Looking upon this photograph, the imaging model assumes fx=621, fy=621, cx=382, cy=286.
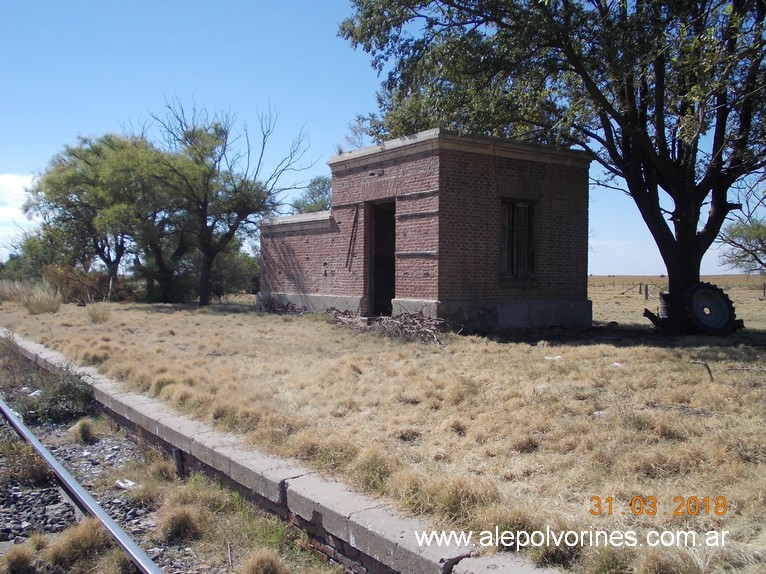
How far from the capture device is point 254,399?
7180 millimetres

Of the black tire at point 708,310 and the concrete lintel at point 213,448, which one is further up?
the black tire at point 708,310

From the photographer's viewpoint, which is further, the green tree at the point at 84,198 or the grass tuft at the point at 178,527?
the green tree at the point at 84,198

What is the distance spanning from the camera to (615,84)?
1327 cm

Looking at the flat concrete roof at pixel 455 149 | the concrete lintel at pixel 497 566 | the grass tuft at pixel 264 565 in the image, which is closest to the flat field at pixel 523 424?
the concrete lintel at pixel 497 566

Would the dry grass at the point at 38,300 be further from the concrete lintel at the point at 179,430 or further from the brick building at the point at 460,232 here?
the concrete lintel at the point at 179,430

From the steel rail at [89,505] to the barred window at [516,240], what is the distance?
10285mm

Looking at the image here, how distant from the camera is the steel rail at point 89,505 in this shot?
13.7 feet

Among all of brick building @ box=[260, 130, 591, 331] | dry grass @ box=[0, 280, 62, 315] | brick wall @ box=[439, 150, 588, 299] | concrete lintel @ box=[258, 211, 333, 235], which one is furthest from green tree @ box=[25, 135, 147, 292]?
brick wall @ box=[439, 150, 588, 299]

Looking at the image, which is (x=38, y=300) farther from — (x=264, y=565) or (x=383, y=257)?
(x=264, y=565)

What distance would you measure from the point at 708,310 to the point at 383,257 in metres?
7.78

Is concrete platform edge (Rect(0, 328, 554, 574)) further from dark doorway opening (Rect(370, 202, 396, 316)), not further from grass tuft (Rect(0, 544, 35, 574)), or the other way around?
dark doorway opening (Rect(370, 202, 396, 316))

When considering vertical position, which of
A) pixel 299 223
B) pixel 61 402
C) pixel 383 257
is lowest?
pixel 61 402

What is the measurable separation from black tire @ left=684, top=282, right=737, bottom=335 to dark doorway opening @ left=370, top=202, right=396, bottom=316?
709cm

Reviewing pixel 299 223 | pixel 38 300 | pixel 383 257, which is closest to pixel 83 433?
pixel 383 257
